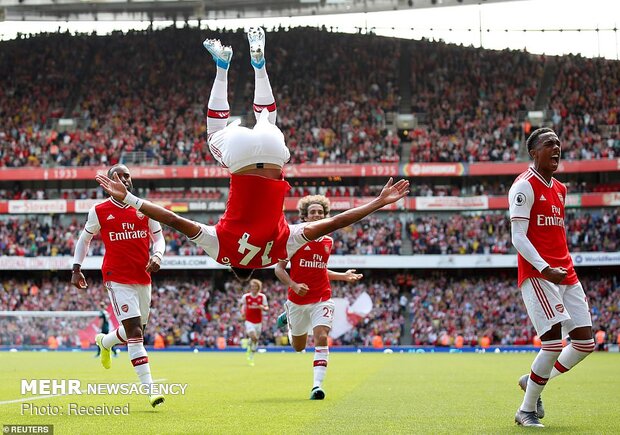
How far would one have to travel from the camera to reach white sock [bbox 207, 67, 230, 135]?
988 centimetres

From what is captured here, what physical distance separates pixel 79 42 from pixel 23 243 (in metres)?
16.9

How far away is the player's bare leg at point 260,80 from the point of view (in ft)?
33.6

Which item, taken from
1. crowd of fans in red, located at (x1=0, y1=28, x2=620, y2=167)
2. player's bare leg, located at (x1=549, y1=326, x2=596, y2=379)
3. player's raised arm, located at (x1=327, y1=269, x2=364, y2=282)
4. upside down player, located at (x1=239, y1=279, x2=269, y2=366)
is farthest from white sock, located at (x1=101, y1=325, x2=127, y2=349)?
crowd of fans in red, located at (x1=0, y1=28, x2=620, y2=167)

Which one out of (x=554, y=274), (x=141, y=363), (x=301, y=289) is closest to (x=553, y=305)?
(x=554, y=274)

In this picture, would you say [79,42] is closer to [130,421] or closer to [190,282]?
[190,282]

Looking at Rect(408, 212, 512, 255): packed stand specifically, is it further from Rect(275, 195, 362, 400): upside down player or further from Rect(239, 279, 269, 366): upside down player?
Rect(275, 195, 362, 400): upside down player

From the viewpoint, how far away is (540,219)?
966cm

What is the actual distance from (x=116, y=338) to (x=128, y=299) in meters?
0.97

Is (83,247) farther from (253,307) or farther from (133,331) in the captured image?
(253,307)

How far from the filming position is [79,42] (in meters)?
60.8

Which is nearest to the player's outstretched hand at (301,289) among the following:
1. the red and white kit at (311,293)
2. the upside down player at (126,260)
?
the red and white kit at (311,293)

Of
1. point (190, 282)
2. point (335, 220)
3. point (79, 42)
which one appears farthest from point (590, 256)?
point (335, 220)

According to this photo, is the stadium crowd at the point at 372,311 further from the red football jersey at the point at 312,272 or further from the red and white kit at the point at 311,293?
the red football jersey at the point at 312,272

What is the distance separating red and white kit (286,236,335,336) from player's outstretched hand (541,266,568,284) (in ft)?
17.1
